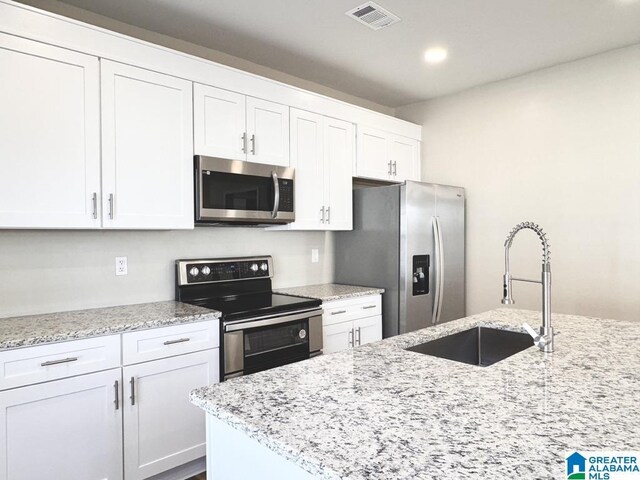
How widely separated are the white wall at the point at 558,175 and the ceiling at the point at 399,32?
24 cm

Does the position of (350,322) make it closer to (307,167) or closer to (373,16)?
(307,167)

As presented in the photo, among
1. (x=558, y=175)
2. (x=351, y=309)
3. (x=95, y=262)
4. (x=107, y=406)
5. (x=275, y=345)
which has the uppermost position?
(x=558, y=175)

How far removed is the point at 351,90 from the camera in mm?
4105

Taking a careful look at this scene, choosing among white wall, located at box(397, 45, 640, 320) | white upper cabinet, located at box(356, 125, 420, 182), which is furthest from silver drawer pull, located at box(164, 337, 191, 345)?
white wall, located at box(397, 45, 640, 320)

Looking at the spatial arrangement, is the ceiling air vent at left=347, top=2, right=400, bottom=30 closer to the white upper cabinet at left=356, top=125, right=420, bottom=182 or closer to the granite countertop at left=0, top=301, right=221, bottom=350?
the white upper cabinet at left=356, top=125, right=420, bottom=182

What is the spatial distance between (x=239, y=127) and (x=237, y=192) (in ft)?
1.40

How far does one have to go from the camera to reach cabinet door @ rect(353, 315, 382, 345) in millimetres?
3319

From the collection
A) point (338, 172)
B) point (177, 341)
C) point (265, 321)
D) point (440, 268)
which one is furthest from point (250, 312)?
point (440, 268)

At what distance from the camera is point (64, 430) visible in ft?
6.34

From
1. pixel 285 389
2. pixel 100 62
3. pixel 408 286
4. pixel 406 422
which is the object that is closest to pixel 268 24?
pixel 100 62

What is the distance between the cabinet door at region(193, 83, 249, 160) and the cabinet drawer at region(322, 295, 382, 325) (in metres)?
1.21

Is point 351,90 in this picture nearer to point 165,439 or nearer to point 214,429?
point 165,439

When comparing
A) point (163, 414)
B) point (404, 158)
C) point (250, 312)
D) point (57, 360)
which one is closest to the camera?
point (57, 360)

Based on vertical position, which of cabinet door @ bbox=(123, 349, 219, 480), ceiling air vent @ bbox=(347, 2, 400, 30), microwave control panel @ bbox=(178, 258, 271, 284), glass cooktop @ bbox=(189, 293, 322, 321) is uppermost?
ceiling air vent @ bbox=(347, 2, 400, 30)
